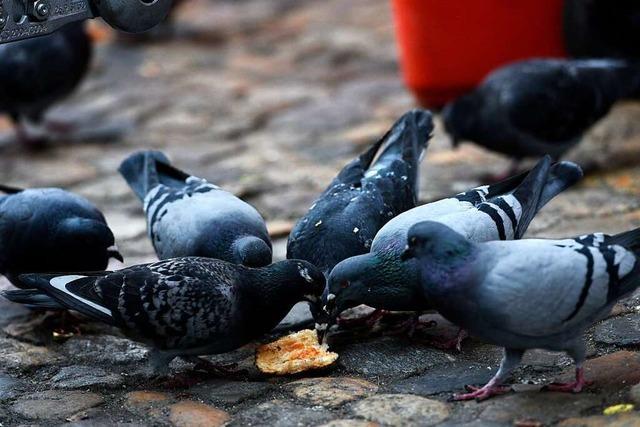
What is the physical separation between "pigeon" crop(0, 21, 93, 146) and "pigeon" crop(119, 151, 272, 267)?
3154mm

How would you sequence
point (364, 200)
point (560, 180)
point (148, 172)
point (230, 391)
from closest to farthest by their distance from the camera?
point (230, 391)
point (560, 180)
point (364, 200)
point (148, 172)

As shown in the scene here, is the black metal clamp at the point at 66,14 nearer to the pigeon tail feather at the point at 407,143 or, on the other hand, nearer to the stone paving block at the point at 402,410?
the pigeon tail feather at the point at 407,143

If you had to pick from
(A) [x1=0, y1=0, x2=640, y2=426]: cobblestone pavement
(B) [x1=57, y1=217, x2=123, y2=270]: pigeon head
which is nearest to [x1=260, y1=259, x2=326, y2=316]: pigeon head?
(A) [x1=0, y1=0, x2=640, y2=426]: cobblestone pavement

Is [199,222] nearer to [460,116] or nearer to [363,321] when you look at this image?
[363,321]

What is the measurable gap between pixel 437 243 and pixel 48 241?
197 cm

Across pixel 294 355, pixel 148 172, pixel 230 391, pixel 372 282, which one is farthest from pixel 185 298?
pixel 148 172

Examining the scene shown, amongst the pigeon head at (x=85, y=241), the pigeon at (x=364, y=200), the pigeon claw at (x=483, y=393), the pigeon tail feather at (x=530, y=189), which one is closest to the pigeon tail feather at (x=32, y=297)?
the pigeon head at (x=85, y=241)

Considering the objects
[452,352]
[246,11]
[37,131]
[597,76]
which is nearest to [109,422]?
[452,352]

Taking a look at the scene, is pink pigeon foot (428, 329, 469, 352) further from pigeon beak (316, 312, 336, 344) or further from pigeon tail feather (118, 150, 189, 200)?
pigeon tail feather (118, 150, 189, 200)

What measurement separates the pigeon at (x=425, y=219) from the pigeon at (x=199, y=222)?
56 centimetres

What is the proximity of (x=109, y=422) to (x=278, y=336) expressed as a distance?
39.7 inches

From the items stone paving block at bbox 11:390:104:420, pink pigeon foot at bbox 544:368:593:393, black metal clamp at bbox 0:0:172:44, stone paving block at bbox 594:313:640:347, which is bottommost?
stone paving block at bbox 594:313:640:347

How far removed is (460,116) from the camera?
679 cm

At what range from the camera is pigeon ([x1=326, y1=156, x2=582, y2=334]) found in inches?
157
